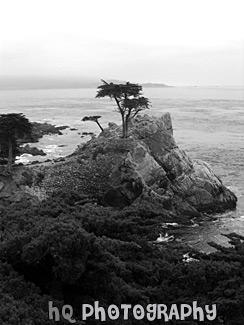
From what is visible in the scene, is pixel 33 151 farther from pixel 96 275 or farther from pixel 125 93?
pixel 96 275

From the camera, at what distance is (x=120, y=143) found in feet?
105

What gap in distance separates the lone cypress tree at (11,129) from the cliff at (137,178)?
203cm

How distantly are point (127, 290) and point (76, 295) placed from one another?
1363 millimetres

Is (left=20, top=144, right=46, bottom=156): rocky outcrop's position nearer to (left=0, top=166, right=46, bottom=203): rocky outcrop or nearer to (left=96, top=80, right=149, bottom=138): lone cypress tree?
(left=96, top=80, right=149, bottom=138): lone cypress tree

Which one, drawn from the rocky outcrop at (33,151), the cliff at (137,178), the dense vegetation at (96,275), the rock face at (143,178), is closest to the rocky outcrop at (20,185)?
the cliff at (137,178)

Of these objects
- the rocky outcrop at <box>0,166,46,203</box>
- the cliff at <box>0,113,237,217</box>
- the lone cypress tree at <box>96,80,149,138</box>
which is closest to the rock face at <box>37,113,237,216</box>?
the cliff at <box>0,113,237,217</box>

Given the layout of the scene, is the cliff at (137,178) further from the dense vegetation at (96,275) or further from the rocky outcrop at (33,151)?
the rocky outcrop at (33,151)

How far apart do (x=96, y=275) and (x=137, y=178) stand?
1755 centimetres

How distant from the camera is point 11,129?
26.5 meters

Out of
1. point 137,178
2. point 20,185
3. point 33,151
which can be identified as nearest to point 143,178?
point 137,178

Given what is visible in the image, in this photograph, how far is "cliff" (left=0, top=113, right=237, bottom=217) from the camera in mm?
28000

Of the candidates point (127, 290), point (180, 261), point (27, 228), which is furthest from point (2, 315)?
point (180, 261)

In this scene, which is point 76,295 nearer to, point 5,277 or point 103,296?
point 103,296

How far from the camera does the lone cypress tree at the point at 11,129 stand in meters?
26.3
